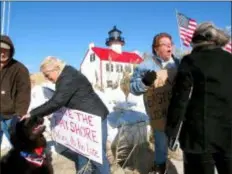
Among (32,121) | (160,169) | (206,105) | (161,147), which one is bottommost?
(160,169)

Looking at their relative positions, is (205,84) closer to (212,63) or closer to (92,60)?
(212,63)

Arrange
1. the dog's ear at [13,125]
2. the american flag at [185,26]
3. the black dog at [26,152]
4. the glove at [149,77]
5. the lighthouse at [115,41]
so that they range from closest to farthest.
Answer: the glove at [149,77] < the black dog at [26,152] < the dog's ear at [13,125] < the american flag at [185,26] < the lighthouse at [115,41]

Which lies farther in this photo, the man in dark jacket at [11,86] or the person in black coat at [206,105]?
the man in dark jacket at [11,86]

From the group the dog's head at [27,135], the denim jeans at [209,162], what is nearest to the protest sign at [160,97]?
the denim jeans at [209,162]

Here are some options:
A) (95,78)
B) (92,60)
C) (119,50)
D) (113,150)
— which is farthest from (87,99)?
(119,50)

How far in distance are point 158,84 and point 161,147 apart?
77 centimetres

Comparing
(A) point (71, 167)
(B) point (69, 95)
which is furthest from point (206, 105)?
(A) point (71, 167)

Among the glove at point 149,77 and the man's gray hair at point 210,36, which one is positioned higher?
the man's gray hair at point 210,36

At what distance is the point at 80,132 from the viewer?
3.78m

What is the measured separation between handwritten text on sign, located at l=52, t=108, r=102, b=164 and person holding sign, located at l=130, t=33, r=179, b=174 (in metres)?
0.55

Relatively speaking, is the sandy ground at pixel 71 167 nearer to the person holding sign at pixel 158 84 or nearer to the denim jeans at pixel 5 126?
the person holding sign at pixel 158 84

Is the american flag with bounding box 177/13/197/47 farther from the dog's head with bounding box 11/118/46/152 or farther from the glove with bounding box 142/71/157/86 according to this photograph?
the dog's head with bounding box 11/118/46/152

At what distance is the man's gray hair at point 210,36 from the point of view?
2.75 meters

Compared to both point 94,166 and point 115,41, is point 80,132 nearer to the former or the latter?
point 94,166
